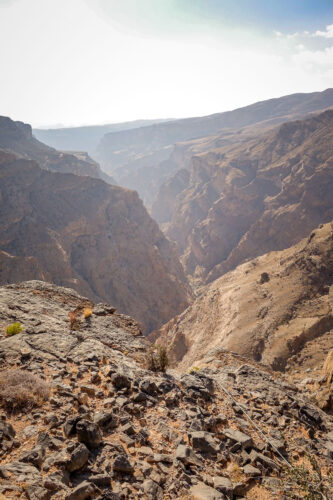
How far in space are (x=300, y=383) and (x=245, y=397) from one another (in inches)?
229

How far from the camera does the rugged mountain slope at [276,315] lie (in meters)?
19.5

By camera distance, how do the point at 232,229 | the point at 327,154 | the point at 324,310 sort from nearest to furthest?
the point at 324,310 → the point at 327,154 → the point at 232,229

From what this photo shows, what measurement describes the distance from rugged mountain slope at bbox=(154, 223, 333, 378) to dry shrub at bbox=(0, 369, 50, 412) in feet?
43.6

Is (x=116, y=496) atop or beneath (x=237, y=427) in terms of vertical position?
atop

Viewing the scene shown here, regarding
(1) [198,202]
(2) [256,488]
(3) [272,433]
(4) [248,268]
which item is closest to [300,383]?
(3) [272,433]

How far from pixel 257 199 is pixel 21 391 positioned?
76.2 metres

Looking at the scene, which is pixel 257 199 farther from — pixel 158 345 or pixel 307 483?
pixel 307 483

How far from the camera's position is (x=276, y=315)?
23.0 metres

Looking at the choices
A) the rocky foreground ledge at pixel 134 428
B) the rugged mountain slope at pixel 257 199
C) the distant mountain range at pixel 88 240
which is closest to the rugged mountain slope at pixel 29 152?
the distant mountain range at pixel 88 240

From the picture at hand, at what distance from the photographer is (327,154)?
64062 millimetres

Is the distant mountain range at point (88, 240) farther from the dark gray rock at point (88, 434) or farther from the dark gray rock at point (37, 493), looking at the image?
the dark gray rock at point (37, 493)

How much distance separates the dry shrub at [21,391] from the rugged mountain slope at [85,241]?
103 feet

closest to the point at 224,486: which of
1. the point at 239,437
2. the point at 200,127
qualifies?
the point at 239,437

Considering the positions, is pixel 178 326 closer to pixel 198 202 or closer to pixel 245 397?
pixel 245 397
